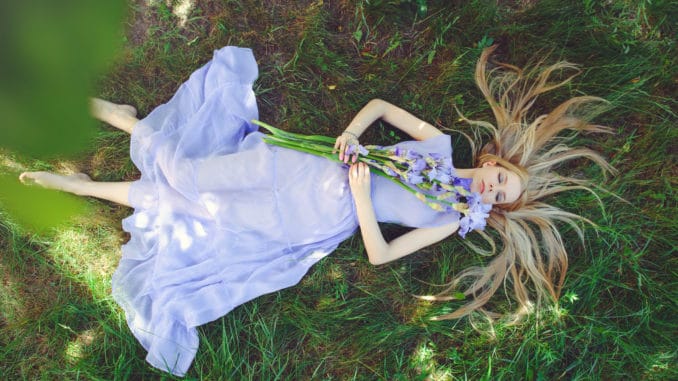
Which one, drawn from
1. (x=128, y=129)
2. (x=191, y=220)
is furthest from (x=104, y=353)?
(x=128, y=129)

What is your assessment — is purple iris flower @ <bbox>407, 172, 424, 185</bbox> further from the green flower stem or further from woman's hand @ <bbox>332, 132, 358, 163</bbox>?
woman's hand @ <bbox>332, 132, 358, 163</bbox>

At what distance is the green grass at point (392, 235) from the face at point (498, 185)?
1.72 feet

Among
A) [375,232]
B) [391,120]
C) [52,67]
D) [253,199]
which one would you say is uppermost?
[52,67]

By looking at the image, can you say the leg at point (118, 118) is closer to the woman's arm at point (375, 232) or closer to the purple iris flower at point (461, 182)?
the woman's arm at point (375, 232)

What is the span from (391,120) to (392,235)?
0.84 meters

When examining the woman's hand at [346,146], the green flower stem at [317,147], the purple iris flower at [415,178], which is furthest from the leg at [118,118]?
the purple iris flower at [415,178]

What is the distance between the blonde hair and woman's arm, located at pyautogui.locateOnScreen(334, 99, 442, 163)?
15.7 inches

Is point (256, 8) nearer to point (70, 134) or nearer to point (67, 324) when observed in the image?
point (67, 324)

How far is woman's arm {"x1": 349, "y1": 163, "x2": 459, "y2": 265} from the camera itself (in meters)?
2.80

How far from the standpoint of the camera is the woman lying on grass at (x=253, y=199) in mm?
2906

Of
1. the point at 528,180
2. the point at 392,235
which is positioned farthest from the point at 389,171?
the point at 528,180

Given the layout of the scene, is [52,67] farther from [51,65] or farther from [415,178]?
[415,178]

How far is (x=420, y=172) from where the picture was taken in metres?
2.55

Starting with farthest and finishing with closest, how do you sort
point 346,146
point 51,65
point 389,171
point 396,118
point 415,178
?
point 396,118, point 346,146, point 389,171, point 415,178, point 51,65
